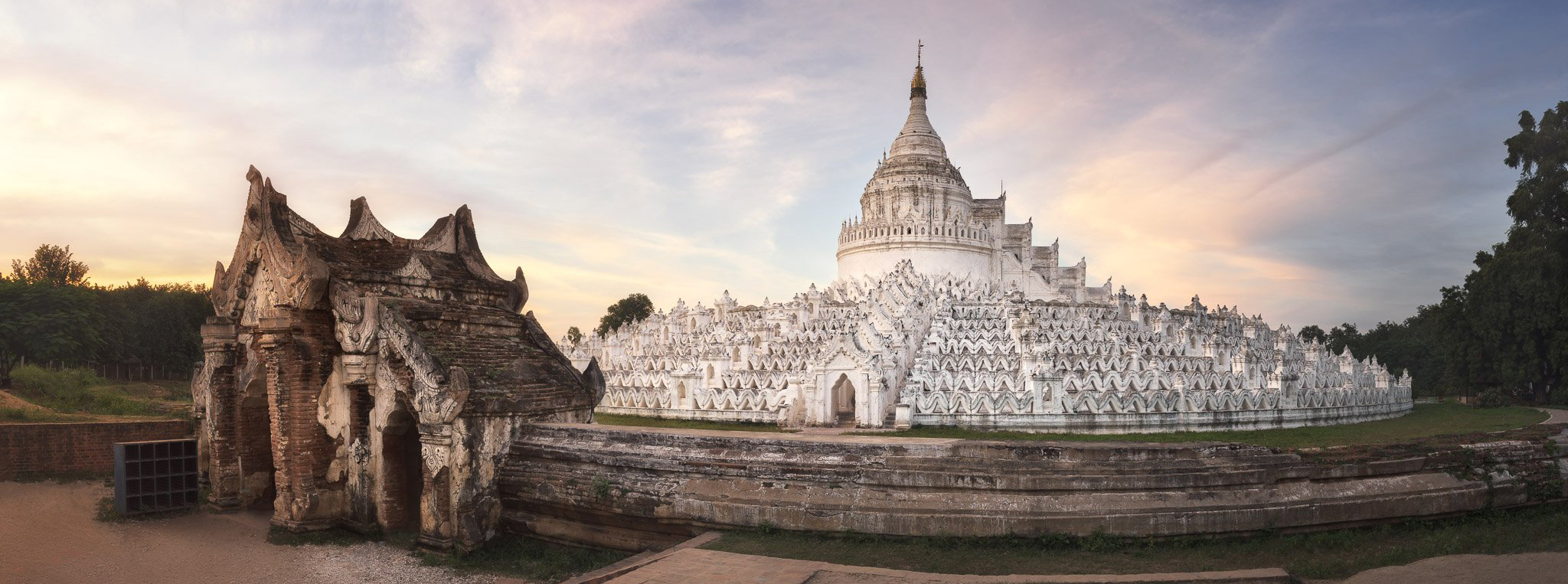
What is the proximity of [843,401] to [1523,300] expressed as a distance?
33.2 metres

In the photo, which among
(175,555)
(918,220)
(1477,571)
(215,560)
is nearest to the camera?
(1477,571)

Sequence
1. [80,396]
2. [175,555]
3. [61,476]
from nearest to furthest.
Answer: [175,555]
[61,476]
[80,396]

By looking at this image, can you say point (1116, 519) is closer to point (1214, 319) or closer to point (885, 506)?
point (885, 506)

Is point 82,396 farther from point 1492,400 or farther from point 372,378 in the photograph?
point 1492,400

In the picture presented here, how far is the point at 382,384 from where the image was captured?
37.7 ft

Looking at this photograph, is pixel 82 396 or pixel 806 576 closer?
pixel 806 576

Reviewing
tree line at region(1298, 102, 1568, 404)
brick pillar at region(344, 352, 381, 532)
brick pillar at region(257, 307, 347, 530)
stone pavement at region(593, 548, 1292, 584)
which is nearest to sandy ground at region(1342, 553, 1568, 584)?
stone pavement at region(593, 548, 1292, 584)

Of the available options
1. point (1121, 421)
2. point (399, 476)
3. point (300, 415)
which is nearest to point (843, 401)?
point (1121, 421)

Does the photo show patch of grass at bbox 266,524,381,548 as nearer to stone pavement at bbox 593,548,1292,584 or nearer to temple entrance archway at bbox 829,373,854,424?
stone pavement at bbox 593,548,1292,584

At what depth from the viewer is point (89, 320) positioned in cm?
4725

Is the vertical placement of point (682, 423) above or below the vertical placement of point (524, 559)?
below

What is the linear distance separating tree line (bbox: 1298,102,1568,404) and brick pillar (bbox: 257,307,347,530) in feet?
104

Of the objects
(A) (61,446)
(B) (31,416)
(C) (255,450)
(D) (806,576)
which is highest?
(C) (255,450)

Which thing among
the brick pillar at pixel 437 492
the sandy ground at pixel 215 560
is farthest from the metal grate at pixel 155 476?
the brick pillar at pixel 437 492
